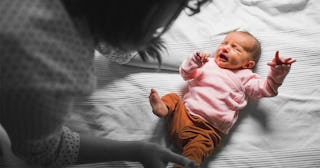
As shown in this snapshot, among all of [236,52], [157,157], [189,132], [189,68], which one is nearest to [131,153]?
[157,157]

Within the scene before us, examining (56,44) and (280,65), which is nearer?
(56,44)

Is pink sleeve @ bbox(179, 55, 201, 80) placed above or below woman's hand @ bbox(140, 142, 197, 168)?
above

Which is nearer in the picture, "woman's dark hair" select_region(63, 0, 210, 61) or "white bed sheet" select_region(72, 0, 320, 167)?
"woman's dark hair" select_region(63, 0, 210, 61)

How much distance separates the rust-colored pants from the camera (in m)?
0.98

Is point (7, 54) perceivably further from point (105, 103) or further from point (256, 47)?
point (256, 47)

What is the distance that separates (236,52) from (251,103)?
13 centimetres

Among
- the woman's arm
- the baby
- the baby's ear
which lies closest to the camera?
the woman's arm

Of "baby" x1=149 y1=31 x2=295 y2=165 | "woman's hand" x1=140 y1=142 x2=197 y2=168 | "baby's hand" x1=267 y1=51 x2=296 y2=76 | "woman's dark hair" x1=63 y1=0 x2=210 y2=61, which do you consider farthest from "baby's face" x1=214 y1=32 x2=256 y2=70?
"woman's dark hair" x1=63 y1=0 x2=210 y2=61

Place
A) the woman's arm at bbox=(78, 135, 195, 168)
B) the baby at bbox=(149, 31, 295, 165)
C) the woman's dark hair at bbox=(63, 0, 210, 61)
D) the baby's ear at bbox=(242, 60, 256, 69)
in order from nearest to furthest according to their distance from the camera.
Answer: the woman's dark hair at bbox=(63, 0, 210, 61) < the woman's arm at bbox=(78, 135, 195, 168) < the baby at bbox=(149, 31, 295, 165) < the baby's ear at bbox=(242, 60, 256, 69)

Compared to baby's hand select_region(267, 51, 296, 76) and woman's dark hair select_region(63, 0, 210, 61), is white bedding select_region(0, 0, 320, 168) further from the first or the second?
woman's dark hair select_region(63, 0, 210, 61)

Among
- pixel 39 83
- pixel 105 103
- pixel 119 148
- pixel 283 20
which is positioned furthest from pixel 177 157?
pixel 283 20

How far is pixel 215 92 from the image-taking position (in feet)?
3.51

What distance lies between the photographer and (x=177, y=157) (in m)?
0.92

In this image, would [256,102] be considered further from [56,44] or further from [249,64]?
[56,44]
